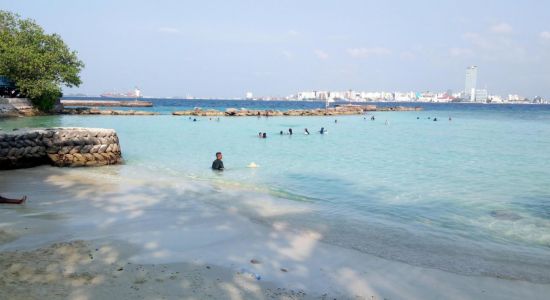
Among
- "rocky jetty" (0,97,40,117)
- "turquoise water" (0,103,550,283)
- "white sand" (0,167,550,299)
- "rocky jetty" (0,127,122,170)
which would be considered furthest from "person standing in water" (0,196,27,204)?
"rocky jetty" (0,97,40,117)

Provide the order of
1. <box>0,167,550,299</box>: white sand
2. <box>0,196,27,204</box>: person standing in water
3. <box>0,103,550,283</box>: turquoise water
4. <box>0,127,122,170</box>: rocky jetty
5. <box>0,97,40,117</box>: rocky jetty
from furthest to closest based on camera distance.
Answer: <box>0,97,40,117</box>: rocky jetty, <box>0,127,122,170</box>: rocky jetty, <box>0,196,27,204</box>: person standing in water, <box>0,103,550,283</box>: turquoise water, <box>0,167,550,299</box>: white sand

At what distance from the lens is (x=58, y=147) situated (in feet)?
50.3

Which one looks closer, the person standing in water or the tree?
the person standing in water

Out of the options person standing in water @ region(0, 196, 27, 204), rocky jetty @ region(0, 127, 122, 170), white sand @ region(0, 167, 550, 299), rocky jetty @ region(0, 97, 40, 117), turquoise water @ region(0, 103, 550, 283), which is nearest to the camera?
white sand @ region(0, 167, 550, 299)

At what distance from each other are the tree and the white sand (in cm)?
4744

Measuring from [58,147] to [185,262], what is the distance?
11697 millimetres

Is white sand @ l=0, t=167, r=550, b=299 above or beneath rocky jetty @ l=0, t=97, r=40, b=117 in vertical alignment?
beneath

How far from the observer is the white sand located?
510 cm

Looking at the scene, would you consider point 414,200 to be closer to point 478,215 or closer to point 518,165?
point 478,215

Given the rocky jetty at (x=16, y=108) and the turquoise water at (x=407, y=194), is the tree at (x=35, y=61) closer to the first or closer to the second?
the rocky jetty at (x=16, y=108)

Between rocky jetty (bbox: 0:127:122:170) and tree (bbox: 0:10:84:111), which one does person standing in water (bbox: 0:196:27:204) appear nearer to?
rocky jetty (bbox: 0:127:122:170)

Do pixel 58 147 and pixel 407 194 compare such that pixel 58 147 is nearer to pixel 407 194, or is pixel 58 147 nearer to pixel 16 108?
pixel 407 194

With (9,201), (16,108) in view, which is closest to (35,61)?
(16,108)

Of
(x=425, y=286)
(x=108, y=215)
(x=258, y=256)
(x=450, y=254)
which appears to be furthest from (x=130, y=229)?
(x=450, y=254)
